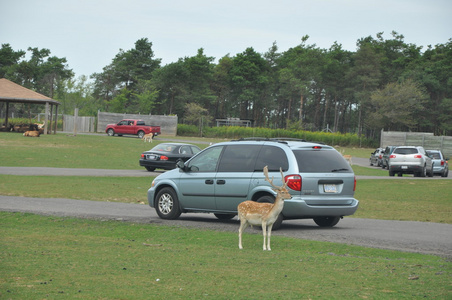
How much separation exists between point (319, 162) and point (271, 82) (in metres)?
91.5

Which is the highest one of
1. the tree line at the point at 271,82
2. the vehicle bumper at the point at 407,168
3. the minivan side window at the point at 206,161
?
the tree line at the point at 271,82

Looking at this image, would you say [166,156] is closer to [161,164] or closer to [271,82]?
[161,164]

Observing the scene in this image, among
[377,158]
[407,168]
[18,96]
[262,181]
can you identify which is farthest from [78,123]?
[262,181]

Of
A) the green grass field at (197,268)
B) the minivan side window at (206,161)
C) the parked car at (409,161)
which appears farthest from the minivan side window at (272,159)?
the parked car at (409,161)

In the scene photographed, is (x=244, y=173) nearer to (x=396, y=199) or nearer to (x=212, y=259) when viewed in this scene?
(x=212, y=259)

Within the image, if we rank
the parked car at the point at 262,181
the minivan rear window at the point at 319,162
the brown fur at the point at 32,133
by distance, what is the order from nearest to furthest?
the parked car at the point at 262,181 → the minivan rear window at the point at 319,162 → the brown fur at the point at 32,133

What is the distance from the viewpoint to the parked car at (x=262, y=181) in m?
12.2

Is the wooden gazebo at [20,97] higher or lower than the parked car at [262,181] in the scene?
higher

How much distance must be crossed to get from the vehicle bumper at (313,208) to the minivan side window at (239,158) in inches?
46.7

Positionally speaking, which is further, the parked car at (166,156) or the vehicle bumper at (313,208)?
the parked car at (166,156)

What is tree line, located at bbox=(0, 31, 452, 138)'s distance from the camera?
284 feet

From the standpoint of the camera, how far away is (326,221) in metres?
13.7

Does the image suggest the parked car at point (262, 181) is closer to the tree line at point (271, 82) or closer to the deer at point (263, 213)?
the deer at point (263, 213)

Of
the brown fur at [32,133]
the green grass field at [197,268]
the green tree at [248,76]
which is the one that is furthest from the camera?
the green tree at [248,76]
